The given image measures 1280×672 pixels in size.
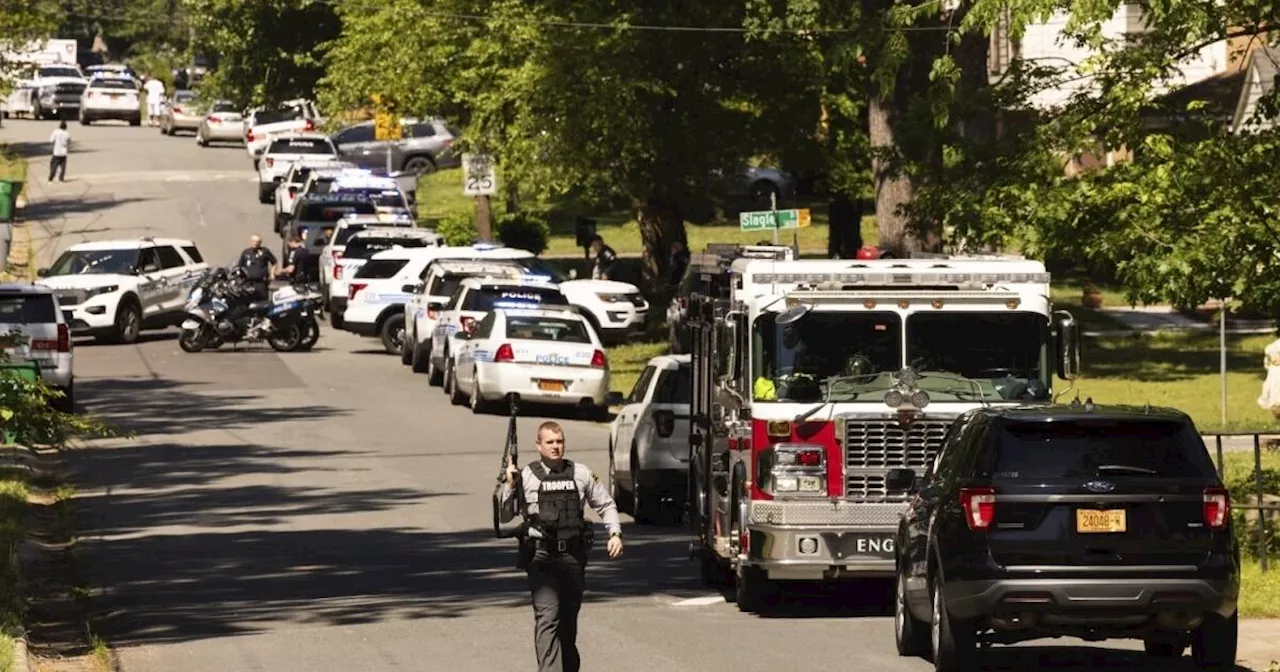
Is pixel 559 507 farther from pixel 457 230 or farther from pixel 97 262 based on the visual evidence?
pixel 457 230

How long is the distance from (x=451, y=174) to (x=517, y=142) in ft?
99.9

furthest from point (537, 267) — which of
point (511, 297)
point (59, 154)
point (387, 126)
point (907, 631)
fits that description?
point (59, 154)

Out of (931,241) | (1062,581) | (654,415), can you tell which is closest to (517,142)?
(931,241)

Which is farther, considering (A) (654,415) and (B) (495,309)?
(B) (495,309)

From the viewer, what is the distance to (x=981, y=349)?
57.8 feet

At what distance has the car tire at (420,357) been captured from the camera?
39394 millimetres

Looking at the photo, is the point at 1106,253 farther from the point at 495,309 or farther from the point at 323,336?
the point at 323,336

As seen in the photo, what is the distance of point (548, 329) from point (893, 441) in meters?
17.9

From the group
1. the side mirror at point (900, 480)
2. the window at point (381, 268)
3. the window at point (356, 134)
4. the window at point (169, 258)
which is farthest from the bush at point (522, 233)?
the side mirror at point (900, 480)

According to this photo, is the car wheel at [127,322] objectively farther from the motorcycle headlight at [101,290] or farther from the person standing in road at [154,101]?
the person standing in road at [154,101]

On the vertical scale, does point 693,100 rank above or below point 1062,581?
above

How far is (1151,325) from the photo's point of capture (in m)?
46.0

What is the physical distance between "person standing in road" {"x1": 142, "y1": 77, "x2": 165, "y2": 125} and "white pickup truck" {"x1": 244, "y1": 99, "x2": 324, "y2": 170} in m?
12.0

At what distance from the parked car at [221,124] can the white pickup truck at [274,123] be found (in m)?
3.21
